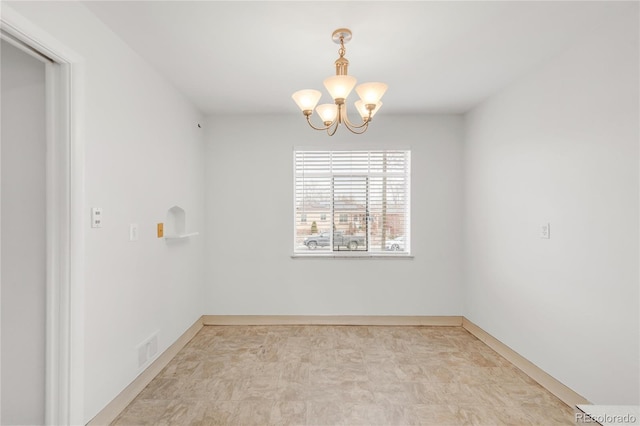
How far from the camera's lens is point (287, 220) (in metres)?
4.22

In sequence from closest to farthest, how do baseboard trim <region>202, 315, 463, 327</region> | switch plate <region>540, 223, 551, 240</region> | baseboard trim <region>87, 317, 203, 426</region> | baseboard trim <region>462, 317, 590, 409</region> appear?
baseboard trim <region>87, 317, 203, 426</region> → baseboard trim <region>462, 317, 590, 409</region> → switch plate <region>540, 223, 551, 240</region> → baseboard trim <region>202, 315, 463, 327</region>

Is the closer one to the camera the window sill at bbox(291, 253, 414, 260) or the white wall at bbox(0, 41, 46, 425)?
the white wall at bbox(0, 41, 46, 425)

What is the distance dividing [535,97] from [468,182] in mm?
1359

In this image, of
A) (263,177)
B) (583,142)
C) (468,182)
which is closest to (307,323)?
(263,177)

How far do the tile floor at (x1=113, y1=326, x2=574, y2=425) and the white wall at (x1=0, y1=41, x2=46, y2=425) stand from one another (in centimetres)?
63

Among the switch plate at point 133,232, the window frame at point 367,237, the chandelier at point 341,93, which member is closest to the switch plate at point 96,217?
the switch plate at point 133,232

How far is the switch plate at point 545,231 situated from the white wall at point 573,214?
0.13 ft

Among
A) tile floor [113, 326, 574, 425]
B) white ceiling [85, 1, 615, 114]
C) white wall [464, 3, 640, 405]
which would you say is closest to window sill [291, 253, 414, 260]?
tile floor [113, 326, 574, 425]

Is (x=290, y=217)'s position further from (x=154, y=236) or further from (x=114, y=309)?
(x=114, y=309)

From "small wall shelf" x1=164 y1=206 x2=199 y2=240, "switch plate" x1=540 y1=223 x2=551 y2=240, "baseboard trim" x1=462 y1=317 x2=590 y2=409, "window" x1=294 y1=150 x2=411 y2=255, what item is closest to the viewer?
"baseboard trim" x1=462 y1=317 x2=590 y2=409

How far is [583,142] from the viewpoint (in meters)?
2.34

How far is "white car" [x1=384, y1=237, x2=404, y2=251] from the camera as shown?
4305 millimetres

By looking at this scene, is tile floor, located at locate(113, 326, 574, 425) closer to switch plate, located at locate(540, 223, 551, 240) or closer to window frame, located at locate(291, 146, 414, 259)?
window frame, located at locate(291, 146, 414, 259)

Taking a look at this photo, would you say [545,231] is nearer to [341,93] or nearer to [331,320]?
[341,93]
